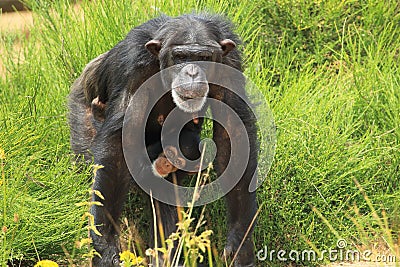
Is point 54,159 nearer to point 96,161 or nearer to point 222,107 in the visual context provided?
point 96,161

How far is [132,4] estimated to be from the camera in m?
5.70

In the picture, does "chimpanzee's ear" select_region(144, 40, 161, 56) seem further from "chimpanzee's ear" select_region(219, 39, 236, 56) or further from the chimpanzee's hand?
the chimpanzee's hand

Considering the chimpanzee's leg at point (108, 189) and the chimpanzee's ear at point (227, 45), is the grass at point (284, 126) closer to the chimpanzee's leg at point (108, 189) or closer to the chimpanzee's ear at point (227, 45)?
the chimpanzee's leg at point (108, 189)

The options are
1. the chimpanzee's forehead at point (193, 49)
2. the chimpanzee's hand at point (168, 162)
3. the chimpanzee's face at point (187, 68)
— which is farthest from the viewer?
the chimpanzee's hand at point (168, 162)

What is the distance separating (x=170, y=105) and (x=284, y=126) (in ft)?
3.07

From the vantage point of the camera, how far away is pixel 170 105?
4504mm

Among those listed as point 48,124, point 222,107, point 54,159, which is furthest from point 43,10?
point 222,107

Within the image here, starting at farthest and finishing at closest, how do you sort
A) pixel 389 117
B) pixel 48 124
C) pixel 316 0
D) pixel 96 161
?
pixel 316 0, pixel 389 117, pixel 48 124, pixel 96 161

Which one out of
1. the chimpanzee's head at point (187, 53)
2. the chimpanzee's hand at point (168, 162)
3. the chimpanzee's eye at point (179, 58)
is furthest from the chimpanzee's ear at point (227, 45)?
the chimpanzee's hand at point (168, 162)

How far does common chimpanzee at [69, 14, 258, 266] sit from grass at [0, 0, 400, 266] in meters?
0.19

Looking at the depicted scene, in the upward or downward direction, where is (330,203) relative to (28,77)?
downward

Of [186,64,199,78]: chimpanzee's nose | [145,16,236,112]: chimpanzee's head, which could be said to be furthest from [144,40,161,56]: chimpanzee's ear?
[186,64,199,78]: chimpanzee's nose

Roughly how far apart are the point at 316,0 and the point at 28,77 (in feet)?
8.44

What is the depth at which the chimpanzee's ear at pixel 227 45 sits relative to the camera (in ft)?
14.0
